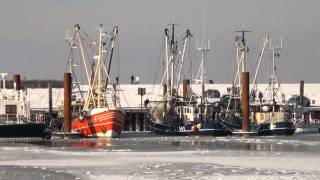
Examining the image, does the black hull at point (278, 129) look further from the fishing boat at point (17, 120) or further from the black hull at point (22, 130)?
the black hull at point (22, 130)

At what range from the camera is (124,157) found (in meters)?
47.6

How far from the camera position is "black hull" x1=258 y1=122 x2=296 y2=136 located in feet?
295

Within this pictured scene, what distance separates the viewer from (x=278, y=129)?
90312 mm

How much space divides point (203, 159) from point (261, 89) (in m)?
88.8

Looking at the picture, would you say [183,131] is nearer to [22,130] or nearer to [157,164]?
[22,130]

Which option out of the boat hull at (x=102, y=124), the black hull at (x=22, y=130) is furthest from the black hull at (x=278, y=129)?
the black hull at (x=22, y=130)

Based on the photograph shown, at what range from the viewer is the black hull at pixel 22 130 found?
7106cm

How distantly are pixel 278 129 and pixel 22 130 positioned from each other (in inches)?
1270

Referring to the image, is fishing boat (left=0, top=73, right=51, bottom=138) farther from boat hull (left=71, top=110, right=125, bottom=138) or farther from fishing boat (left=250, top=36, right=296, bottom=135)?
fishing boat (left=250, top=36, right=296, bottom=135)

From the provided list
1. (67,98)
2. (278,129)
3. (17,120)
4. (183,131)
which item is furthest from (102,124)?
(278,129)

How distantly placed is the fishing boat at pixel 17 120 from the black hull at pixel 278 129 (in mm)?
26405

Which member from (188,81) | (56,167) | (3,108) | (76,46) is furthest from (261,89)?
(56,167)

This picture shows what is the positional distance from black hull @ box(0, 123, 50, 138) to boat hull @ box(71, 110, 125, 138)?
23.2 ft

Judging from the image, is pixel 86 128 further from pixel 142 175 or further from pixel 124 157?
pixel 142 175
